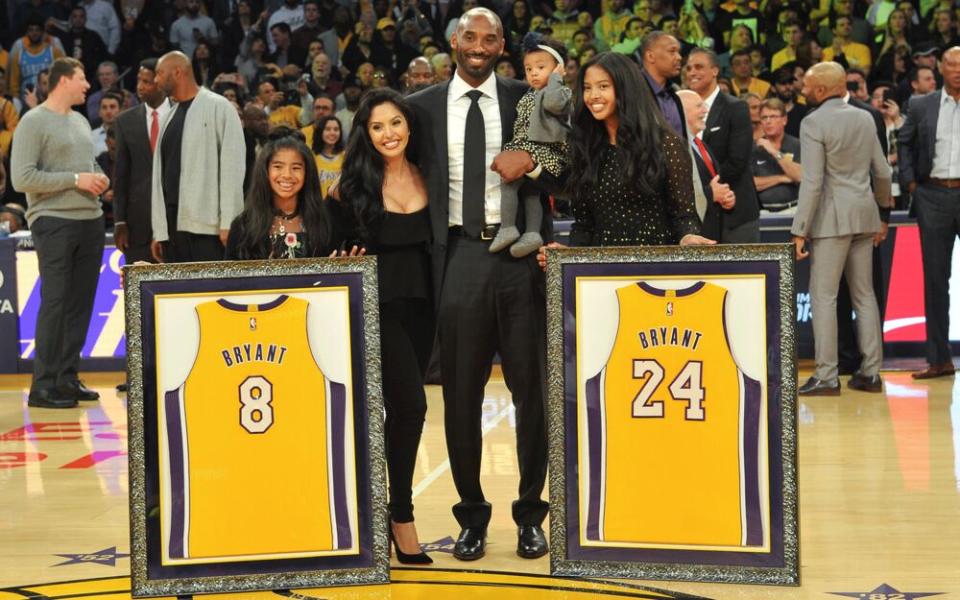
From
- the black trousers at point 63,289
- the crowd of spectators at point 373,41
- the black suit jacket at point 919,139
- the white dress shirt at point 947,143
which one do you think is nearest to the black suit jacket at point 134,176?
the black trousers at point 63,289

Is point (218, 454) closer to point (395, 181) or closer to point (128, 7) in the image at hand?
point (395, 181)

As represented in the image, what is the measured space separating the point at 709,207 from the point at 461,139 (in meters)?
2.77

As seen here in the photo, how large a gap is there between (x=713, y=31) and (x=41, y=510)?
29.6 feet

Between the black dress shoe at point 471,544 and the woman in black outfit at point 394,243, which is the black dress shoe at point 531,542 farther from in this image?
the woman in black outfit at point 394,243

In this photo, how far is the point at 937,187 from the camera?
26.3ft

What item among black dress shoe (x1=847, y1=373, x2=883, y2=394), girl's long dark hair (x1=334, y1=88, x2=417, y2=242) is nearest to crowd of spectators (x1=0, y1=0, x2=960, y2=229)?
black dress shoe (x1=847, y1=373, x2=883, y2=394)

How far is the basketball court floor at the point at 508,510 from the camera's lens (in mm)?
3932

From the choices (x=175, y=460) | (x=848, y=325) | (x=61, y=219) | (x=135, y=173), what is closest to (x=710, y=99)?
(x=848, y=325)

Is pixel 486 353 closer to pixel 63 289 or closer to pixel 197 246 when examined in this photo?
pixel 197 246

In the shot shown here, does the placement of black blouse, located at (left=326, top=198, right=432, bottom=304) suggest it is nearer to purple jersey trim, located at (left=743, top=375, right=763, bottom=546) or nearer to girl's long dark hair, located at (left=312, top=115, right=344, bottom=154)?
purple jersey trim, located at (left=743, top=375, right=763, bottom=546)

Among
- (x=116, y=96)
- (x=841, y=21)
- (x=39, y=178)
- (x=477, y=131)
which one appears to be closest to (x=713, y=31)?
(x=841, y=21)

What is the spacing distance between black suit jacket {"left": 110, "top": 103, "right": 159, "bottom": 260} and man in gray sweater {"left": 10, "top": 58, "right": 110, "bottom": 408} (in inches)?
5.6

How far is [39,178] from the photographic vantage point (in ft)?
24.4

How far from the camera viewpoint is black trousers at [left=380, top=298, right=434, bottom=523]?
423 cm
